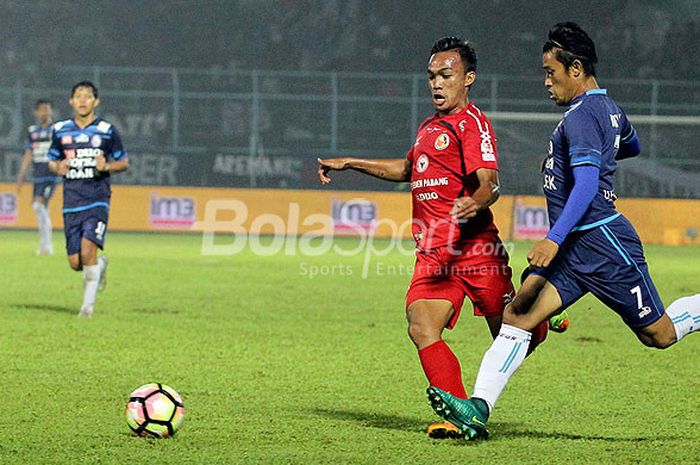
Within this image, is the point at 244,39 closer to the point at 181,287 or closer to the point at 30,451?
the point at 181,287

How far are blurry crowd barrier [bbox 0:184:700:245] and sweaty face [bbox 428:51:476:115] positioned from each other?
57.9ft

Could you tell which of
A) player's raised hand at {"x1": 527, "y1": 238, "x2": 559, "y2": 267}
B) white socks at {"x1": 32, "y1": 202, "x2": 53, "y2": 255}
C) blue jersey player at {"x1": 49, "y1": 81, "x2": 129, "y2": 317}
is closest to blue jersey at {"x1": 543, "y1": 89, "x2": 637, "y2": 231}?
player's raised hand at {"x1": 527, "y1": 238, "x2": 559, "y2": 267}

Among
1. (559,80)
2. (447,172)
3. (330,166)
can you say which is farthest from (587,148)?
(330,166)

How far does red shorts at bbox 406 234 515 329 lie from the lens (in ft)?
20.6

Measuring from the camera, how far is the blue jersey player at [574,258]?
582 cm

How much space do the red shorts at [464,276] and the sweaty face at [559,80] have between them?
0.85 meters

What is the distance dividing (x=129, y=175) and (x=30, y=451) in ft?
72.2

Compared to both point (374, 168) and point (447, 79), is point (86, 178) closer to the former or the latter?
point (374, 168)

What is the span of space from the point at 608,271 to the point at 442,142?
107 centimetres

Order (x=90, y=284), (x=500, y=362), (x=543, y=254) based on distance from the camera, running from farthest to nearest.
A: 1. (x=90, y=284)
2. (x=500, y=362)
3. (x=543, y=254)

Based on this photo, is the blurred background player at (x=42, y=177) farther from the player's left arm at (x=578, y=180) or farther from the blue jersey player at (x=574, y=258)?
the player's left arm at (x=578, y=180)

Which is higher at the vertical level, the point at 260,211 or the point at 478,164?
the point at 478,164

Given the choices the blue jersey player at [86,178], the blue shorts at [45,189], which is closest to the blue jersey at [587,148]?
the blue jersey player at [86,178]

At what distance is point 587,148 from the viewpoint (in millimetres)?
5656
